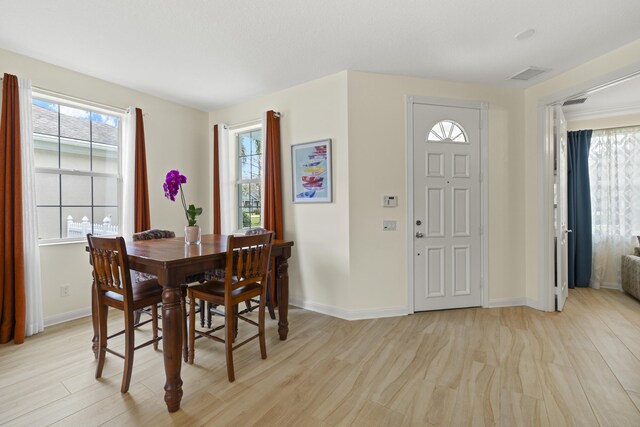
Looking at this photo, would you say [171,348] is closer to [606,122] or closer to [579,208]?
[579,208]

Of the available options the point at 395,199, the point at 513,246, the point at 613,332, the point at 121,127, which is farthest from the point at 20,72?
the point at 613,332

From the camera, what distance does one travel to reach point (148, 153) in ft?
12.2

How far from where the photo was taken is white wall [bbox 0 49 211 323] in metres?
2.90

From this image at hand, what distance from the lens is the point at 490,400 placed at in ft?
5.88

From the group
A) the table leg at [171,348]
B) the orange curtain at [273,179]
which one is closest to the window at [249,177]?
the orange curtain at [273,179]

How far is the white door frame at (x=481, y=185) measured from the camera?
319 centimetres

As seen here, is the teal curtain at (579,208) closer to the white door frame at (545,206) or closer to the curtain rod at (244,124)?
the white door frame at (545,206)

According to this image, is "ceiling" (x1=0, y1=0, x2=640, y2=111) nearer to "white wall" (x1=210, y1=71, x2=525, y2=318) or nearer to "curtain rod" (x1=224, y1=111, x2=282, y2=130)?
"white wall" (x1=210, y1=71, x2=525, y2=318)

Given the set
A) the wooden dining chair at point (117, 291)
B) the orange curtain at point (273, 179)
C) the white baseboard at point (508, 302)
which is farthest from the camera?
the orange curtain at point (273, 179)

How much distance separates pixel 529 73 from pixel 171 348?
401 centimetres

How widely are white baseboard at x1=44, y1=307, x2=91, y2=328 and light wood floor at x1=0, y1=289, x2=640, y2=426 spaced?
0.13m

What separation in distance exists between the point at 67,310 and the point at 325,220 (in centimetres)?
286

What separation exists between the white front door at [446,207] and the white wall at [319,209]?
2.65ft

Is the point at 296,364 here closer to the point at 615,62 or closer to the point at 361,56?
the point at 361,56
